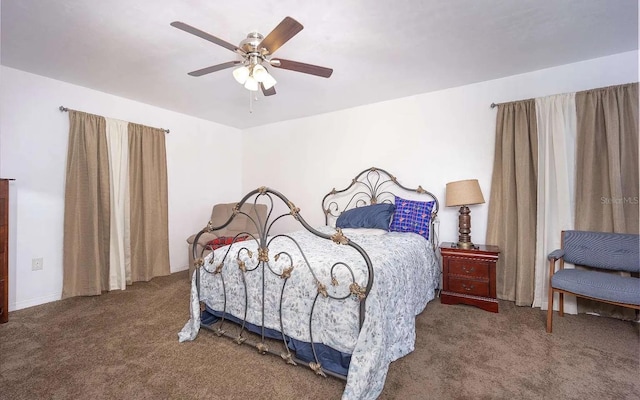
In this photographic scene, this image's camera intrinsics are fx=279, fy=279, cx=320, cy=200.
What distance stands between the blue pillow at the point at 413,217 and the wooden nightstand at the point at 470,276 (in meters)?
0.35

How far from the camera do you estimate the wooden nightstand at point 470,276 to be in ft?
8.79

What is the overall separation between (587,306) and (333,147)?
3321mm

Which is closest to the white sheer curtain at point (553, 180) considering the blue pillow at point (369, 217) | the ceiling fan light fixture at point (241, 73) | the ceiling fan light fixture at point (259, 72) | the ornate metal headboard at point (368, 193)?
the ornate metal headboard at point (368, 193)

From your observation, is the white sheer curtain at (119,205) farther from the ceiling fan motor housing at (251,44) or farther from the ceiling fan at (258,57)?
the ceiling fan motor housing at (251,44)

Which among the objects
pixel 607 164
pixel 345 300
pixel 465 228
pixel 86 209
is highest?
pixel 607 164

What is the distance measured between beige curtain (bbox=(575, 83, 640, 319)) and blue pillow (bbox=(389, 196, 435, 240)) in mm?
1338

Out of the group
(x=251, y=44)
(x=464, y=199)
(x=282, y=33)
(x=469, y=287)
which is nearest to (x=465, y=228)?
(x=464, y=199)

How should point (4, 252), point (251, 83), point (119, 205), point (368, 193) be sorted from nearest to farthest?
point (251, 83) < point (4, 252) < point (119, 205) < point (368, 193)

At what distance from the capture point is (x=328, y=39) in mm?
2252

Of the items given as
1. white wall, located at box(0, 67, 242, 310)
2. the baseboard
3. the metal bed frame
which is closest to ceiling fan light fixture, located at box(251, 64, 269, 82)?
the metal bed frame

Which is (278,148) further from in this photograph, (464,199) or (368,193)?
(464,199)

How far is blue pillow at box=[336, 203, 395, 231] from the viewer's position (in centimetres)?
329

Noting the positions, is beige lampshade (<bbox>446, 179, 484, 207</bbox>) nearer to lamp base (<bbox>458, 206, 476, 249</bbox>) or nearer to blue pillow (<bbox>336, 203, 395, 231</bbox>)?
lamp base (<bbox>458, 206, 476, 249</bbox>)

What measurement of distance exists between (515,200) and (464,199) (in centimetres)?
61
